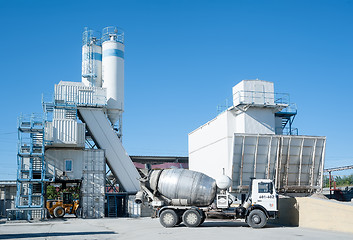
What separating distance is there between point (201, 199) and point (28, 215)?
1897cm

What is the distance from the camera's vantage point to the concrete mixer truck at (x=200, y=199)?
2164cm

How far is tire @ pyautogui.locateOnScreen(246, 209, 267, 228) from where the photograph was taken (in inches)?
840

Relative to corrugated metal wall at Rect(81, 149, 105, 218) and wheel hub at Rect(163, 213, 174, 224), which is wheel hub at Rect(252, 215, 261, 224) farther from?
corrugated metal wall at Rect(81, 149, 105, 218)


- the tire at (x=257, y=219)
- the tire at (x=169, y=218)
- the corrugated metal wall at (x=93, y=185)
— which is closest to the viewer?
the tire at (x=257, y=219)

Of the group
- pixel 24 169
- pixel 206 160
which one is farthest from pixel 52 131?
pixel 206 160

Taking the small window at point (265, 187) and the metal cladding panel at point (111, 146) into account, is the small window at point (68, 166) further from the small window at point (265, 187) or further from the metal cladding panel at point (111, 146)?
the small window at point (265, 187)

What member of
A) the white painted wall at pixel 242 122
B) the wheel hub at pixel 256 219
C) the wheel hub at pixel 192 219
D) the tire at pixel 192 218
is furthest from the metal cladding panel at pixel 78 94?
the wheel hub at pixel 256 219

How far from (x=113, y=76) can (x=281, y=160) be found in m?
19.9

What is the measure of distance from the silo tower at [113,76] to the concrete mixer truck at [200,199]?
18700 millimetres

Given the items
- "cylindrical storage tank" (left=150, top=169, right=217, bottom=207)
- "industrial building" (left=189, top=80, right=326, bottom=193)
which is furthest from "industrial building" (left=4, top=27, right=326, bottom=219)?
"cylindrical storage tank" (left=150, top=169, right=217, bottom=207)

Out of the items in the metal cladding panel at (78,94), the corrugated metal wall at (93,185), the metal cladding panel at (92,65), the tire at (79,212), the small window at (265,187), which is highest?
the metal cladding panel at (92,65)

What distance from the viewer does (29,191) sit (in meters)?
35.2

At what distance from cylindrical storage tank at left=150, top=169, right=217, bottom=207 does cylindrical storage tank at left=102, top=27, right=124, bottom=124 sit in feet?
63.1

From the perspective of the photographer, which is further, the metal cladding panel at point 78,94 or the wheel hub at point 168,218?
the metal cladding panel at point 78,94
